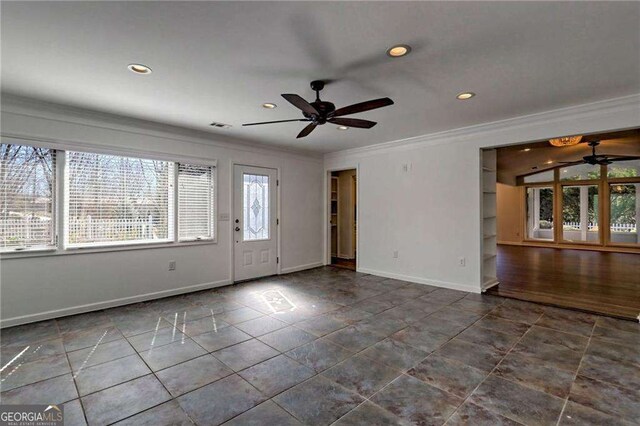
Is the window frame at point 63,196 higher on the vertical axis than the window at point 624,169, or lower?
lower

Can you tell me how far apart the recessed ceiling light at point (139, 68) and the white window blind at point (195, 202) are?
210 centimetres

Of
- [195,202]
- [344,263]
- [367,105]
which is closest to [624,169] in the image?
[344,263]

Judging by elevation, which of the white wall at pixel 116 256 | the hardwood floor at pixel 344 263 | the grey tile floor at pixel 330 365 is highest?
the white wall at pixel 116 256

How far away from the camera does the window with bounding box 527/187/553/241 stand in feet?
34.3

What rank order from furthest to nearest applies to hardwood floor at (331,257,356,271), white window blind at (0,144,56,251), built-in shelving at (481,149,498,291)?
hardwood floor at (331,257,356,271) < built-in shelving at (481,149,498,291) < white window blind at (0,144,56,251)

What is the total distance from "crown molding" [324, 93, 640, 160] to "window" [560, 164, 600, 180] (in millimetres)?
7724

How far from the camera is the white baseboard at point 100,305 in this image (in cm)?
346

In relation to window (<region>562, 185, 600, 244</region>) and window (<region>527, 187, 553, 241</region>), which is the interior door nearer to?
window (<region>527, 187, 553, 241</region>)

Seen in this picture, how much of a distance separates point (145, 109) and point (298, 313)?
3147 millimetres

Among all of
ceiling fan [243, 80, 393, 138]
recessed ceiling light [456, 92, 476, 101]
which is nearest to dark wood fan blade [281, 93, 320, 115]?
ceiling fan [243, 80, 393, 138]

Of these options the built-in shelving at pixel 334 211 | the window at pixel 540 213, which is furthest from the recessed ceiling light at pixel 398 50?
the window at pixel 540 213

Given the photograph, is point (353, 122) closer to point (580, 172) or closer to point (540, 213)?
point (580, 172)

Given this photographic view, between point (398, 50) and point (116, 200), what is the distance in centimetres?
395

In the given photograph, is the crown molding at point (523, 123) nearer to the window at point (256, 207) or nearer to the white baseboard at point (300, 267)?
the window at point (256, 207)
